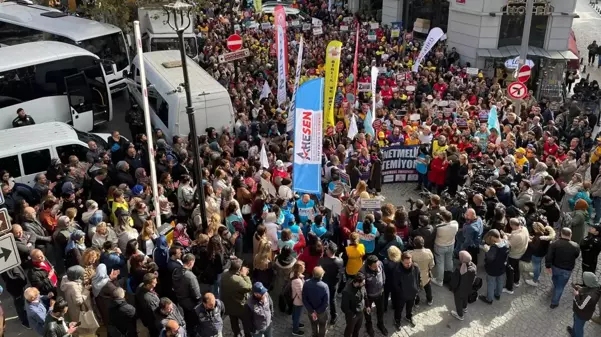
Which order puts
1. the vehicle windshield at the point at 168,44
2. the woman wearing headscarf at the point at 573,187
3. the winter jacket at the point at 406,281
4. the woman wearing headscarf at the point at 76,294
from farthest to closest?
the vehicle windshield at the point at 168,44 < the woman wearing headscarf at the point at 573,187 < the winter jacket at the point at 406,281 < the woman wearing headscarf at the point at 76,294

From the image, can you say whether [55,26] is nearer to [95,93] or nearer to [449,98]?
[95,93]

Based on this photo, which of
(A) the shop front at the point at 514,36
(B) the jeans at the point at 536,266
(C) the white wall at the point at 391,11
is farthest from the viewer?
(C) the white wall at the point at 391,11

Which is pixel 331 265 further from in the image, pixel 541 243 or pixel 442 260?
pixel 541 243

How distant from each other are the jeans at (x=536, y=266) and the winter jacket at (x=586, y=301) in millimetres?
1472

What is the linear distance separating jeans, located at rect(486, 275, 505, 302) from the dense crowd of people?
Result: 0.09 ft

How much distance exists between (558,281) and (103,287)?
6942mm

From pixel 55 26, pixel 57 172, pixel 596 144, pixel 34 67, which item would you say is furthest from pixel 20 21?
pixel 596 144

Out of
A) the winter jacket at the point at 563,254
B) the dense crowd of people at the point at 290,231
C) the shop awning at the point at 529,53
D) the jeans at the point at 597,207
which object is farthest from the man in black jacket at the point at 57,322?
the shop awning at the point at 529,53

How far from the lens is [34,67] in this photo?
1511 centimetres

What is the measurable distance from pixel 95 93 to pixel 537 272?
1239 centimetres

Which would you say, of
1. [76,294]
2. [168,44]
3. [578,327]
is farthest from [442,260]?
[168,44]

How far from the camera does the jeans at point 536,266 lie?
970 cm

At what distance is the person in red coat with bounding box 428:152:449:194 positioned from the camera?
12.5m

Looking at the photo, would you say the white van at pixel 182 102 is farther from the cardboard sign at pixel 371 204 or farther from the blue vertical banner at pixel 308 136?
the cardboard sign at pixel 371 204
